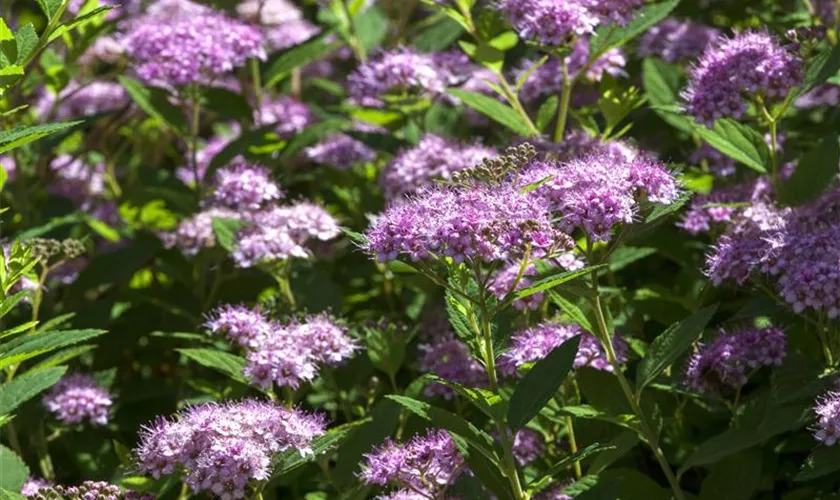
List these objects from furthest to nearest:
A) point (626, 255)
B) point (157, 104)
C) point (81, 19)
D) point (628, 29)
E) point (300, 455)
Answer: point (157, 104) < point (628, 29) < point (626, 255) < point (81, 19) < point (300, 455)

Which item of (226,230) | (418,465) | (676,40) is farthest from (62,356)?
(676,40)

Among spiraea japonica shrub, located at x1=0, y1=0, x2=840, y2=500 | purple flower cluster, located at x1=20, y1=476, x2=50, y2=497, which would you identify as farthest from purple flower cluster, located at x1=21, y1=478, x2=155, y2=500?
purple flower cluster, located at x1=20, y1=476, x2=50, y2=497

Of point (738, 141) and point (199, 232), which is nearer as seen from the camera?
point (738, 141)

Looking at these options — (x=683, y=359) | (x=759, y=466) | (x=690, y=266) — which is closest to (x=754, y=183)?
(x=690, y=266)

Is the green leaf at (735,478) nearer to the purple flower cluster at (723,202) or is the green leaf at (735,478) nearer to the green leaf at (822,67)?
the purple flower cluster at (723,202)

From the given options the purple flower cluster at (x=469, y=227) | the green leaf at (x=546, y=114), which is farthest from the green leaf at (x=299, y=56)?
the purple flower cluster at (x=469, y=227)

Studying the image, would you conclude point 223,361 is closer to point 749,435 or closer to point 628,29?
point 749,435
